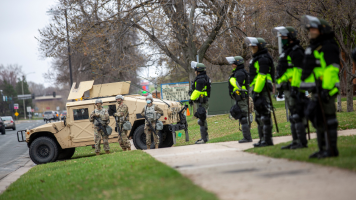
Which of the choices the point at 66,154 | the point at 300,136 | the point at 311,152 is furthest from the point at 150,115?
the point at 311,152

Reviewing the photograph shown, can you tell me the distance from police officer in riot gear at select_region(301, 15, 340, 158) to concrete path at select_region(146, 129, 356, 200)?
57 cm

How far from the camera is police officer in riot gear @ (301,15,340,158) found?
545 cm

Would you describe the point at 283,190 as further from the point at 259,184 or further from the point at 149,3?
the point at 149,3

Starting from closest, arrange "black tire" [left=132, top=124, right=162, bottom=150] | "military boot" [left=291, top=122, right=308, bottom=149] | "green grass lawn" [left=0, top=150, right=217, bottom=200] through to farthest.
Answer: "green grass lawn" [left=0, top=150, right=217, bottom=200]
"military boot" [left=291, top=122, right=308, bottom=149]
"black tire" [left=132, top=124, right=162, bottom=150]

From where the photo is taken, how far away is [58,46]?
2017 centimetres

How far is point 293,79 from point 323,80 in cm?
113

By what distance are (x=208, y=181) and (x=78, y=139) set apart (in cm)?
905

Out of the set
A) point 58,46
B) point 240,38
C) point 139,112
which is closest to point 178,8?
point 240,38

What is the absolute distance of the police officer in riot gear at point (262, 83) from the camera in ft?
24.5

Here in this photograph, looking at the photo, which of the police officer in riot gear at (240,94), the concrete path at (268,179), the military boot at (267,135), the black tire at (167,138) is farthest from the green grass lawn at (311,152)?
the black tire at (167,138)

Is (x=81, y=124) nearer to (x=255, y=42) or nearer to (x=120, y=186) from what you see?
(x=255, y=42)

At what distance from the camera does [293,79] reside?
6.65 meters

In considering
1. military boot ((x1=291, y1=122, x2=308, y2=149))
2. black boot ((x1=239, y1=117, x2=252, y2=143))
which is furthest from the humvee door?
military boot ((x1=291, y1=122, x2=308, y2=149))

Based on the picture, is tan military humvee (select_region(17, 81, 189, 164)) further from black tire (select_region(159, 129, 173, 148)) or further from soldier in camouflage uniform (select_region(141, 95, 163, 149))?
soldier in camouflage uniform (select_region(141, 95, 163, 149))
